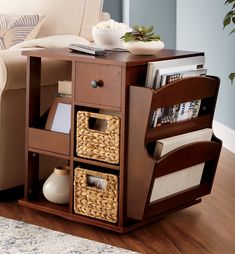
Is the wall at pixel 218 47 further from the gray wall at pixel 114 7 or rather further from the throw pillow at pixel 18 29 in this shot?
the throw pillow at pixel 18 29

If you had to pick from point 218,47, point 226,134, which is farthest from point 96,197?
point 218,47

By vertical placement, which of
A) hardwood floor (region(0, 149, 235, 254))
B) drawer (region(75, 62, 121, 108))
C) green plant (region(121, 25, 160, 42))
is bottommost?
hardwood floor (region(0, 149, 235, 254))

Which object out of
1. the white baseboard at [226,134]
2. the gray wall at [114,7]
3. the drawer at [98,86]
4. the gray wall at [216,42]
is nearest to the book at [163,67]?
the drawer at [98,86]

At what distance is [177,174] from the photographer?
8.02ft

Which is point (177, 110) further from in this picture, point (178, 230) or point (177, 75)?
point (178, 230)

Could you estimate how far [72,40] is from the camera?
9.72 ft

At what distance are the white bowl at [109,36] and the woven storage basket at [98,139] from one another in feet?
1.18

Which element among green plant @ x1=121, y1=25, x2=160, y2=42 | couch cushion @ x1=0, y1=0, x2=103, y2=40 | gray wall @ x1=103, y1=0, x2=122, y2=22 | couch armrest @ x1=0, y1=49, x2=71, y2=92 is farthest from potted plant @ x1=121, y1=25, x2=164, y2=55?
gray wall @ x1=103, y1=0, x2=122, y2=22

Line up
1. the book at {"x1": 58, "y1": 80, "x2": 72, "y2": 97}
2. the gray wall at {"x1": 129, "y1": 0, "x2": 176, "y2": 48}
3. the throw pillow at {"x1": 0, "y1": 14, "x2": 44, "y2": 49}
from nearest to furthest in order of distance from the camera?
the book at {"x1": 58, "y1": 80, "x2": 72, "y2": 97} < the throw pillow at {"x1": 0, "y1": 14, "x2": 44, "y2": 49} < the gray wall at {"x1": 129, "y1": 0, "x2": 176, "y2": 48}

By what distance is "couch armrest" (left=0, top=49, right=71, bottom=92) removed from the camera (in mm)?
2564

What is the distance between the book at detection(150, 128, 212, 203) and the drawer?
0.72ft

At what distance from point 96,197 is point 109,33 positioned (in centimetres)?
63

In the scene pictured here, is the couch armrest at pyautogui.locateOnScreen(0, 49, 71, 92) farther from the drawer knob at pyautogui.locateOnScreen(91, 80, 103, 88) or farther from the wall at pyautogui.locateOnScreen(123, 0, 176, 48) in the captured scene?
the wall at pyautogui.locateOnScreen(123, 0, 176, 48)

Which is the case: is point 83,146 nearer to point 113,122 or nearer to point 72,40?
point 113,122
